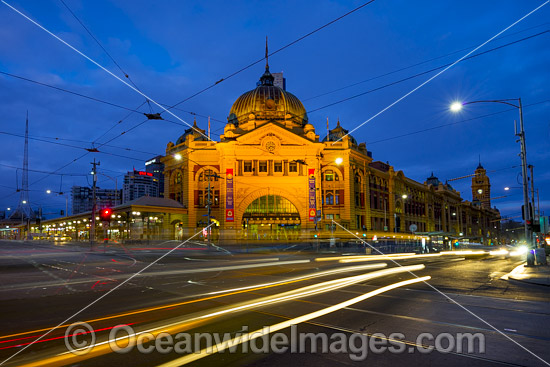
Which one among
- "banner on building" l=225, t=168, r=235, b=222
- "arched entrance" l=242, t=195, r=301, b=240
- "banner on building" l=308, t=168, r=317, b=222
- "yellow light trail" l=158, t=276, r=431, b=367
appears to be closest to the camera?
"yellow light trail" l=158, t=276, r=431, b=367

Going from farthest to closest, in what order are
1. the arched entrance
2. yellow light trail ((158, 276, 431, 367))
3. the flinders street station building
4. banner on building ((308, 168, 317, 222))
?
1. the arched entrance
2. the flinders street station building
3. banner on building ((308, 168, 317, 222))
4. yellow light trail ((158, 276, 431, 367))

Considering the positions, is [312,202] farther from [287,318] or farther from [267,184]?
[287,318]

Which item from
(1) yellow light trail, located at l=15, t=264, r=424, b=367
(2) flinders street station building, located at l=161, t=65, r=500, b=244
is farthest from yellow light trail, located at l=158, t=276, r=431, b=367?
(2) flinders street station building, located at l=161, t=65, r=500, b=244

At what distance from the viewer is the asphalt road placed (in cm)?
586

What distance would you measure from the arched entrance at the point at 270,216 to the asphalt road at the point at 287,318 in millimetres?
42508

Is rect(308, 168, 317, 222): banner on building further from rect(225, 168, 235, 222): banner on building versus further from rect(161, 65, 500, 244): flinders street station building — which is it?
rect(225, 168, 235, 222): banner on building

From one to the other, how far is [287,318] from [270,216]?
4952 centimetres

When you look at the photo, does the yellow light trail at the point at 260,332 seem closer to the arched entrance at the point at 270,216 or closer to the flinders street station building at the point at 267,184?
the flinders street station building at the point at 267,184

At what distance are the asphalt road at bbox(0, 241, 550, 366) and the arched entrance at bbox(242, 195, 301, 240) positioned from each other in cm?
4251

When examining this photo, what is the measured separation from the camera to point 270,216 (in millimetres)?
57781

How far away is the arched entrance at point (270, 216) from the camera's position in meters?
57.6

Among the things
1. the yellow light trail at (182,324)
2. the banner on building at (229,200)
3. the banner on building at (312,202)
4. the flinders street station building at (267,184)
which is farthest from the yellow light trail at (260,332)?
the banner on building at (229,200)

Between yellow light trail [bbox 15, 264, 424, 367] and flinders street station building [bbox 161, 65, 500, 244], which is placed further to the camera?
flinders street station building [bbox 161, 65, 500, 244]

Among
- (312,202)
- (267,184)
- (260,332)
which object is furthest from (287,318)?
(267,184)
